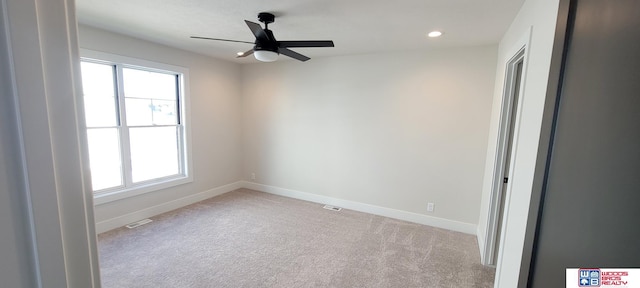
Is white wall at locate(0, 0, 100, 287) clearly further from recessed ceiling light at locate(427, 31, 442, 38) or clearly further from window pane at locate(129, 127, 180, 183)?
window pane at locate(129, 127, 180, 183)

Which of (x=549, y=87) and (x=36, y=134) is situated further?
(x=549, y=87)

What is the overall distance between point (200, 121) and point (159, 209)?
1.46 m

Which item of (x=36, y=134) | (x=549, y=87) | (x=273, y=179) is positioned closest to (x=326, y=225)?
(x=273, y=179)

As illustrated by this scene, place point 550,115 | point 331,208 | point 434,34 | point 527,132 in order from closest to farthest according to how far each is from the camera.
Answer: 1. point 550,115
2. point 527,132
3. point 434,34
4. point 331,208

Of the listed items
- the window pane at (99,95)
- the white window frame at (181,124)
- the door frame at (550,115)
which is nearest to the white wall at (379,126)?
the white window frame at (181,124)

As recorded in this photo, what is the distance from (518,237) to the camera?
4.96ft

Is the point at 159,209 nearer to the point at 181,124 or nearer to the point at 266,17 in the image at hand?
A: the point at 181,124

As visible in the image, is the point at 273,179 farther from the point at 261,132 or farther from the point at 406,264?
the point at 406,264

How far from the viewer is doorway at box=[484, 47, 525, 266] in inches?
94.0

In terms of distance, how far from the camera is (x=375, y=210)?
13.2 ft

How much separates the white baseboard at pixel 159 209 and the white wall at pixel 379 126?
2.47ft

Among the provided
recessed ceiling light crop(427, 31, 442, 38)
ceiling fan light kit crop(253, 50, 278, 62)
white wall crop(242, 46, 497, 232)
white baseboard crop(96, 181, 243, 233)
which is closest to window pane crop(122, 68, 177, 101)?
white wall crop(242, 46, 497, 232)

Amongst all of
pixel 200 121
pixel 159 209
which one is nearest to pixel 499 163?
pixel 200 121

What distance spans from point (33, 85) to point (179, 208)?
14.0ft
